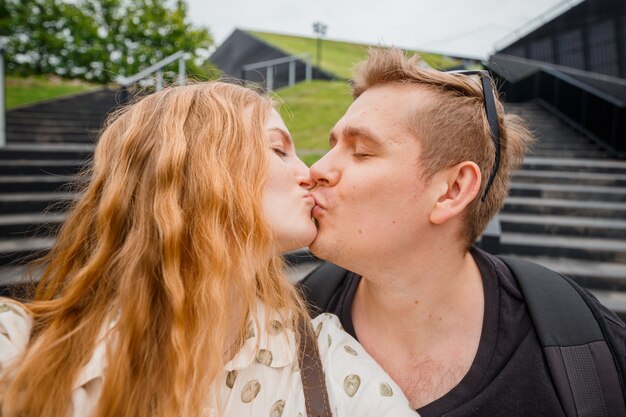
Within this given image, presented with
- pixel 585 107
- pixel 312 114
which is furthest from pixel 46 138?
pixel 585 107

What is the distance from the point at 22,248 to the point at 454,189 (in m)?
4.12

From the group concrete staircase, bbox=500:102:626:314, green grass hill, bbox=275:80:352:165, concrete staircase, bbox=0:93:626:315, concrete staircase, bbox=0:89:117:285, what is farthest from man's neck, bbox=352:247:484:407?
green grass hill, bbox=275:80:352:165

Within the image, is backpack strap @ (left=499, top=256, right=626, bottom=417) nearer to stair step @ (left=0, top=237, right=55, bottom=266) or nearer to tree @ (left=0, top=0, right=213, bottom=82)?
stair step @ (left=0, top=237, right=55, bottom=266)

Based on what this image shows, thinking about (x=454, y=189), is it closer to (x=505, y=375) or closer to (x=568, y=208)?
(x=505, y=375)

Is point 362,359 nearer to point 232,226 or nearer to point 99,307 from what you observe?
point 232,226

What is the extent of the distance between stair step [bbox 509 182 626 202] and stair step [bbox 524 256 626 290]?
1.79m

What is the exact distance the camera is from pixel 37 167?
18.9 feet

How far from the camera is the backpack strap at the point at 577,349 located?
4.93 ft

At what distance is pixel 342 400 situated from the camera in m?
1.43

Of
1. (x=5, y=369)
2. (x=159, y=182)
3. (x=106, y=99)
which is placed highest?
(x=106, y=99)

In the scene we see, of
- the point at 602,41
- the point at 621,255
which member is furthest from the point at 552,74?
the point at 621,255

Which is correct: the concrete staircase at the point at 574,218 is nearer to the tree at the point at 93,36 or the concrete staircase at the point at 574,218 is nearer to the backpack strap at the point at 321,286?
the backpack strap at the point at 321,286

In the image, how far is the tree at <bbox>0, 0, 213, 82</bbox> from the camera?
13.2m

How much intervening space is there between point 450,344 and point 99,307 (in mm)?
1337
